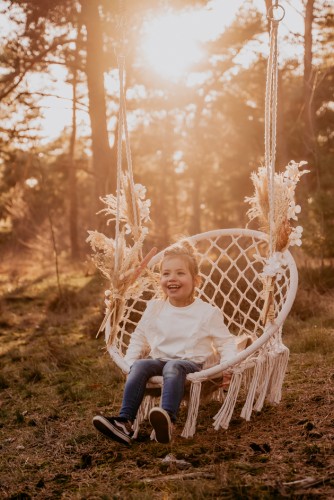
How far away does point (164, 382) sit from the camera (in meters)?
2.88

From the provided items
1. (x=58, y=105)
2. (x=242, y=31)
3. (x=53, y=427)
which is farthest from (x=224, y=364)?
(x=242, y=31)

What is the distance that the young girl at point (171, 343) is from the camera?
279cm

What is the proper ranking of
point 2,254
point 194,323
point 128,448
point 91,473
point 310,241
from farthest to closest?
1. point 2,254
2. point 310,241
3. point 194,323
4. point 128,448
5. point 91,473

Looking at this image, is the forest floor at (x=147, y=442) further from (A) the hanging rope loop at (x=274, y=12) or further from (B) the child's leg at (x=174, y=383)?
(A) the hanging rope loop at (x=274, y=12)

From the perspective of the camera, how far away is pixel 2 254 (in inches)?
685

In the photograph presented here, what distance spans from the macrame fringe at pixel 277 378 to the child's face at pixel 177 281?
0.57 meters

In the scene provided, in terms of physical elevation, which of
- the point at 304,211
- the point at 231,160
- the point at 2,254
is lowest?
the point at 2,254

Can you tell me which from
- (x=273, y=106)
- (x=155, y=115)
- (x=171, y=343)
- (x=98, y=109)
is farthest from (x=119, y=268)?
(x=155, y=115)

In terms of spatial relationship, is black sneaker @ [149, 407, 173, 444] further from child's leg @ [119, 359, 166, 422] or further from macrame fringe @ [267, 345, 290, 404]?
macrame fringe @ [267, 345, 290, 404]

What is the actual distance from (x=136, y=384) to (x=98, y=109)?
7980mm

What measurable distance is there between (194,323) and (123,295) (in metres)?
0.42

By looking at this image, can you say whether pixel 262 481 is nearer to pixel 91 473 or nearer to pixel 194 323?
pixel 91 473

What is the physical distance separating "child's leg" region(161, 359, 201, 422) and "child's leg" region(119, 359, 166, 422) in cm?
10

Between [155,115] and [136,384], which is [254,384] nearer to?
[136,384]
